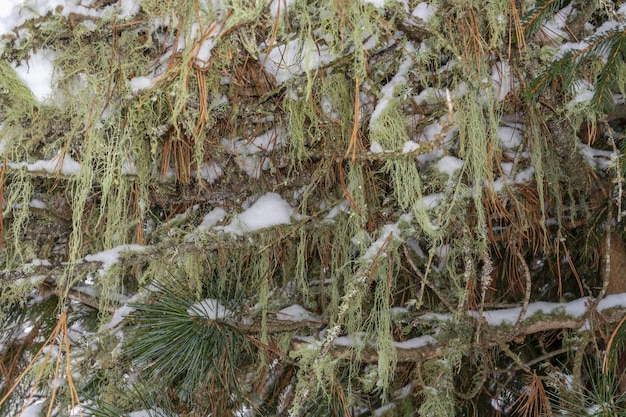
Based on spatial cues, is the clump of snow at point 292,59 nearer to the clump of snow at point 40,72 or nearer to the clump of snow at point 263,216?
the clump of snow at point 263,216

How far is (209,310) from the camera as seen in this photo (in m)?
1.66

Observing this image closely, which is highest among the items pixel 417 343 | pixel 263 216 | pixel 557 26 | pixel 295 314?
pixel 557 26

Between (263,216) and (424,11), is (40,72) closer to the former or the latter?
(263,216)

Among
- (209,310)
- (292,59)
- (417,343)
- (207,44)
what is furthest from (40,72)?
(417,343)

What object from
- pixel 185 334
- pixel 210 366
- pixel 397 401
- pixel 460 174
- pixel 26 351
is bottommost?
pixel 397 401

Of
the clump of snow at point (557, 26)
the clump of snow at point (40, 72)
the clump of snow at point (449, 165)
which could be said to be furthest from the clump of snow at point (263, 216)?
the clump of snow at point (557, 26)

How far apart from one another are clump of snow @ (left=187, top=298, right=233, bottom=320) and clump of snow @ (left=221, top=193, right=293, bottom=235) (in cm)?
23

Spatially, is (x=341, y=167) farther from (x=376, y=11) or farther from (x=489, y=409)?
(x=489, y=409)

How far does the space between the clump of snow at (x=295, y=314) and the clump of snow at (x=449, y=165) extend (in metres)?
0.61

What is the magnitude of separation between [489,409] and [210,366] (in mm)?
1014

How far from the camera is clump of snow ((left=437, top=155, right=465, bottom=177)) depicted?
5.41ft

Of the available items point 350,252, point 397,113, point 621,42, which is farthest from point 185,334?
point 621,42

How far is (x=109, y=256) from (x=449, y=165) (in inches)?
38.1

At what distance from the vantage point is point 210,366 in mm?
1609
